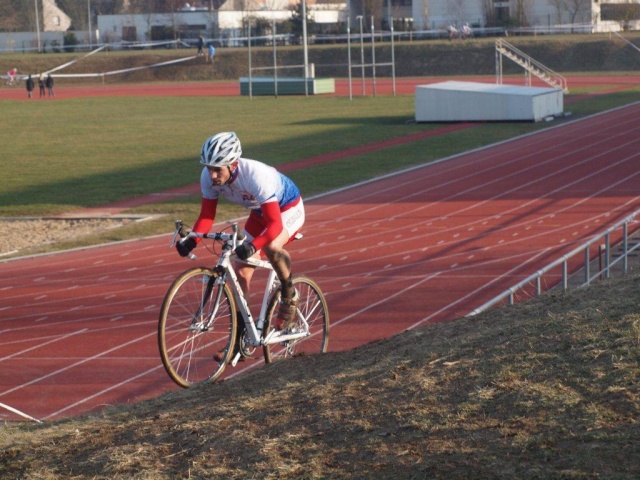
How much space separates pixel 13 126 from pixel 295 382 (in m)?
43.1

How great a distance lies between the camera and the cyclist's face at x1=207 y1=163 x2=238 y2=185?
7.65 metres

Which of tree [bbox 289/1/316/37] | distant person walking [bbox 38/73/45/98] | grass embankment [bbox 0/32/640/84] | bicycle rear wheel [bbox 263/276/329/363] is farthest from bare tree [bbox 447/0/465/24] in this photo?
bicycle rear wheel [bbox 263/276/329/363]

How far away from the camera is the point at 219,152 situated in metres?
7.53

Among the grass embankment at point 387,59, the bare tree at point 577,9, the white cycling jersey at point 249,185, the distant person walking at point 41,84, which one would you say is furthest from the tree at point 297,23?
the white cycling jersey at point 249,185

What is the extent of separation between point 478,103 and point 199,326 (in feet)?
122

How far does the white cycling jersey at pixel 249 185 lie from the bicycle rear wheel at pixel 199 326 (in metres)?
0.58

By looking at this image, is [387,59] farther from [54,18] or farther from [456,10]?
[54,18]

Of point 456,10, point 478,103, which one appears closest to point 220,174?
point 478,103

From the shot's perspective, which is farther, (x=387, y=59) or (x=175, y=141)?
(x=387, y=59)

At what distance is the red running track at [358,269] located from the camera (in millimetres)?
11352

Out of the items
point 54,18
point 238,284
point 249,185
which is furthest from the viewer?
point 54,18

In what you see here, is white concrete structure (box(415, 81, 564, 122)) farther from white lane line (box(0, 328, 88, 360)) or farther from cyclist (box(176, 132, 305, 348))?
cyclist (box(176, 132, 305, 348))

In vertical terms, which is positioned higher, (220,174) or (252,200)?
(220,174)

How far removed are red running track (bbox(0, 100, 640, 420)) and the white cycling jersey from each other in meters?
2.86
